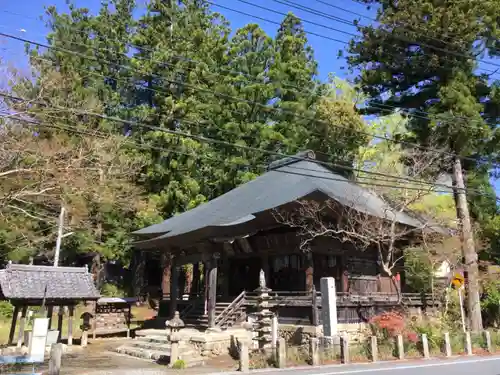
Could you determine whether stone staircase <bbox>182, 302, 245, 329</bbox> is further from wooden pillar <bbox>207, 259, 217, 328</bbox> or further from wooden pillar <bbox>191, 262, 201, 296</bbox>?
wooden pillar <bbox>191, 262, 201, 296</bbox>

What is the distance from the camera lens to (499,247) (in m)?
23.6

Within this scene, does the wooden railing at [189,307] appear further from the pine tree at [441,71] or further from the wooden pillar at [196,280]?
the pine tree at [441,71]

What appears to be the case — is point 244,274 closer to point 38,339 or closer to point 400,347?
point 400,347

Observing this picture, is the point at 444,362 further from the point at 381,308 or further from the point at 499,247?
the point at 499,247

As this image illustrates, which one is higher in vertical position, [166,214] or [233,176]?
[233,176]

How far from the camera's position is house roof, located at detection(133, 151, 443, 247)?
58.4 feet

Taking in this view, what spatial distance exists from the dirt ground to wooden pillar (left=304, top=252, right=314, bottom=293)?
3999 millimetres

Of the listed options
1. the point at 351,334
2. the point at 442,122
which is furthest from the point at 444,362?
the point at 442,122

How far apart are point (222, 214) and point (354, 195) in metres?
6.03

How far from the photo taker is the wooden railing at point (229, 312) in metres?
17.4

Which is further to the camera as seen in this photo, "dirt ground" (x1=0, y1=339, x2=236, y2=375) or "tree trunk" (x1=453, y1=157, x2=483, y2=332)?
"tree trunk" (x1=453, y1=157, x2=483, y2=332)

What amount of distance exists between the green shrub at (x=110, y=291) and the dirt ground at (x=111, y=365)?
44.4 feet

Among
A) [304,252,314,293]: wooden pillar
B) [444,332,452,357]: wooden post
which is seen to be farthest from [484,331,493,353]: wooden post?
[304,252,314,293]: wooden pillar

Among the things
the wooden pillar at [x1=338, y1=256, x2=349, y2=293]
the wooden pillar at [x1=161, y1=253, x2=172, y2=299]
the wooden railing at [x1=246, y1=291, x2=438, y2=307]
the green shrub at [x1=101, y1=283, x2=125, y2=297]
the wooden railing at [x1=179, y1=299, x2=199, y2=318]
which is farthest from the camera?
the green shrub at [x1=101, y1=283, x2=125, y2=297]
